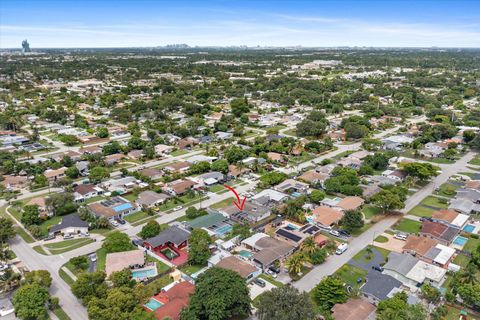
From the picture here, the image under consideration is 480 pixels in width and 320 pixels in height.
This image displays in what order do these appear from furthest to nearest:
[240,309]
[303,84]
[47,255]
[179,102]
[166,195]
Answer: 1. [303,84]
2. [179,102]
3. [166,195]
4. [47,255]
5. [240,309]

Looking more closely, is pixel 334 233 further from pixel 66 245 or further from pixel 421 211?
pixel 66 245

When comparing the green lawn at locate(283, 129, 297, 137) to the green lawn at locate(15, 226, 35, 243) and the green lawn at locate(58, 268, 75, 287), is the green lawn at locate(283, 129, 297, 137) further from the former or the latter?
the green lawn at locate(58, 268, 75, 287)

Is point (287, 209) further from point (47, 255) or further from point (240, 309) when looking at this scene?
point (47, 255)

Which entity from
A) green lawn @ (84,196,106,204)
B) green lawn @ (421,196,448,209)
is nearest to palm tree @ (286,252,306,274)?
green lawn @ (421,196,448,209)

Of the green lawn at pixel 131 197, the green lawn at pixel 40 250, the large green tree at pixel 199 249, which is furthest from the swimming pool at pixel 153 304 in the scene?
the green lawn at pixel 131 197

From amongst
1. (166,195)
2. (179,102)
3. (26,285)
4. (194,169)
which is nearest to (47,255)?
(26,285)

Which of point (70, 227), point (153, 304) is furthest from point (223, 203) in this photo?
point (153, 304)

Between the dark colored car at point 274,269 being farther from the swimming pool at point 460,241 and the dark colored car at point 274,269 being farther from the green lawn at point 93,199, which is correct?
the green lawn at point 93,199
